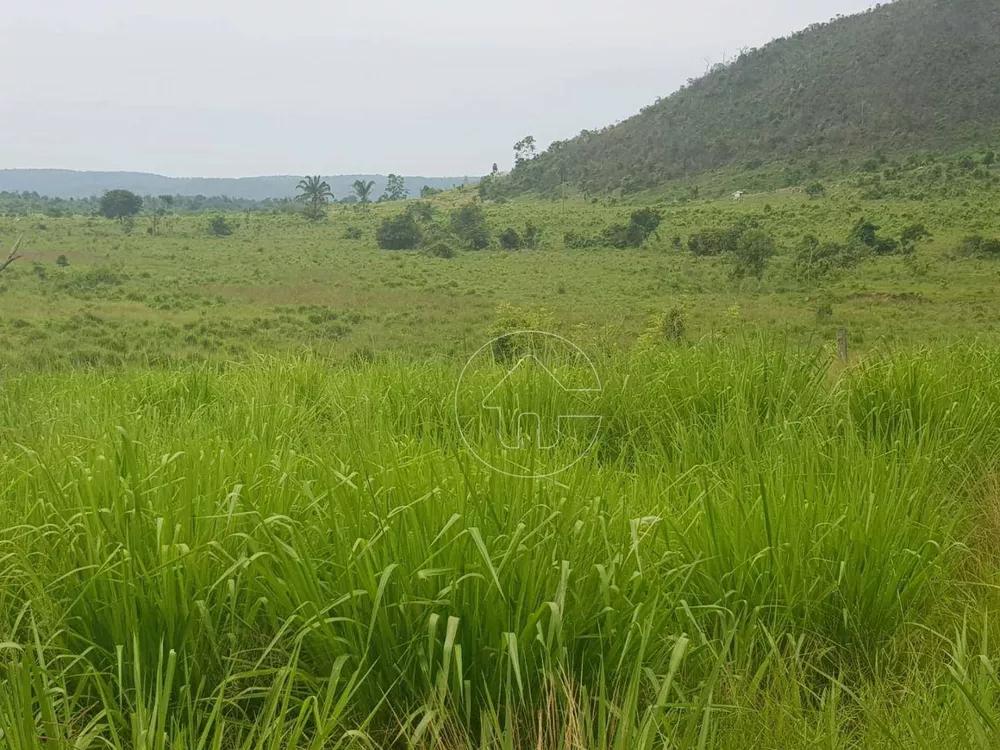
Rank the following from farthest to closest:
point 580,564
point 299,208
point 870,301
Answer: point 299,208 < point 870,301 < point 580,564

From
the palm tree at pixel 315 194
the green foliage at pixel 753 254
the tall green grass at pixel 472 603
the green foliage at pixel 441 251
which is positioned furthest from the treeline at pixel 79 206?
the tall green grass at pixel 472 603

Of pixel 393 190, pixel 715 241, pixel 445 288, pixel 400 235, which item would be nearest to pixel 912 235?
pixel 715 241

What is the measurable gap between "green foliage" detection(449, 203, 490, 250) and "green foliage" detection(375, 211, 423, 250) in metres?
2.58

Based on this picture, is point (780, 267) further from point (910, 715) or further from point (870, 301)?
point (910, 715)

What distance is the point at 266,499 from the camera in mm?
2174

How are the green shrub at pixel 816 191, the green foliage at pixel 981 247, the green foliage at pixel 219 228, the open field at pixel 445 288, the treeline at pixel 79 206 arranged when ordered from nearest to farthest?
the open field at pixel 445 288 < the green foliage at pixel 981 247 < the green shrub at pixel 816 191 < the green foliage at pixel 219 228 < the treeline at pixel 79 206

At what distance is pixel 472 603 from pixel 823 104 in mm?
80004

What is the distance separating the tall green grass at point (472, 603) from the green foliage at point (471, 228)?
158 ft

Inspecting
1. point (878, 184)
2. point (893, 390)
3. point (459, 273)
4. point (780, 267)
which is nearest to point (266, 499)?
point (893, 390)

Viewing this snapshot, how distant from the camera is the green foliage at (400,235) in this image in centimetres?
5112

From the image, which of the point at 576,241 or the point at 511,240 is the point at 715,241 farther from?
the point at 511,240

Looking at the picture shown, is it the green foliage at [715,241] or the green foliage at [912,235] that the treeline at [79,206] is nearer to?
the green foliage at [715,241]

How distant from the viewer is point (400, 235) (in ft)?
168

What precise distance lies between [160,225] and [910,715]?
6262cm
